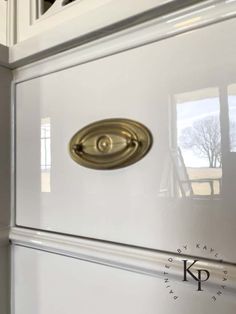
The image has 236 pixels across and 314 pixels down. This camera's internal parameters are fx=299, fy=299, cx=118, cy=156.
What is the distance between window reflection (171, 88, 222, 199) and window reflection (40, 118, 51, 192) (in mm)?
304

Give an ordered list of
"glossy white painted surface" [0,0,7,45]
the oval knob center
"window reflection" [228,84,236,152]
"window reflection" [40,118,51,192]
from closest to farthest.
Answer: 1. "window reflection" [228,84,236,152]
2. the oval knob center
3. "window reflection" [40,118,51,192]
4. "glossy white painted surface" [0,0,7,45]

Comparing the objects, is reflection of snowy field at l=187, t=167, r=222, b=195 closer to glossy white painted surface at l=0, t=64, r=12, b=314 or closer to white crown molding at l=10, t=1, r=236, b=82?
white crown molding at l=10, t=1, r=236, b=82

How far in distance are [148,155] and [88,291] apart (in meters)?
0.31

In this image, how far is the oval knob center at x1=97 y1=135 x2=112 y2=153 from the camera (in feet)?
1.84

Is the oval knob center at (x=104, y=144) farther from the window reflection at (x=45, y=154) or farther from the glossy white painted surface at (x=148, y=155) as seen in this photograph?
the window reflection at (x=45, y=154)

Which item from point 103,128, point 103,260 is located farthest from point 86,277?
point 103,128

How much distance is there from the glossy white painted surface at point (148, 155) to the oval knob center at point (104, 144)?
4 centimetres

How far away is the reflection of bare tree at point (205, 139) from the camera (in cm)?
45

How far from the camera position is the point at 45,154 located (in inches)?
26.8

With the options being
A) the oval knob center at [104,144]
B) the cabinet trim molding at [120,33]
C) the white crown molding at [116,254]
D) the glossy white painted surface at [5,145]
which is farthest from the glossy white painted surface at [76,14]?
the white crown molding at [116,254]

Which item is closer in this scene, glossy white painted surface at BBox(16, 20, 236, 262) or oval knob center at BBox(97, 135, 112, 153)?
glossy white painted surface at BBox(16, 20, 236, 262)

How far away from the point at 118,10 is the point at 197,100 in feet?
0.75

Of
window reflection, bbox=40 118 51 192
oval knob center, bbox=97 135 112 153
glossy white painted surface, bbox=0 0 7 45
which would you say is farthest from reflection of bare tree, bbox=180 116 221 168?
glossy white painted surface, bbox=0 0 7 45

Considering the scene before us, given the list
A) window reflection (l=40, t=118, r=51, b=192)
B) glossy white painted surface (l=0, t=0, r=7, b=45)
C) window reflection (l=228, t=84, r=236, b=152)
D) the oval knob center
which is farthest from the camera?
glossy white painted surface (l=0, t=0, r=7, b=45)
